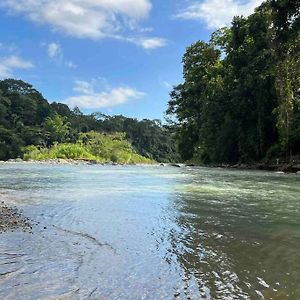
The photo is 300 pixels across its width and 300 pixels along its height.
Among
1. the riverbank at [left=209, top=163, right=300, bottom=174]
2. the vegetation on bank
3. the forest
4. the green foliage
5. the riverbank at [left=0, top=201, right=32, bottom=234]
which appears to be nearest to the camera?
the riverbank at [left=0, top=201, right=32, bottom=234]

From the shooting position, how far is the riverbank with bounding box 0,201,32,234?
27.2 feet

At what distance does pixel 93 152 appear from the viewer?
82.8m

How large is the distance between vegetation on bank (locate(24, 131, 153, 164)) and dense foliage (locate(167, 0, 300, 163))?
79.7 ft

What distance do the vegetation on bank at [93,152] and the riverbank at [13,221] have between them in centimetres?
6192

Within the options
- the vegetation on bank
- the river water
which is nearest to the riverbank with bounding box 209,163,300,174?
the river water

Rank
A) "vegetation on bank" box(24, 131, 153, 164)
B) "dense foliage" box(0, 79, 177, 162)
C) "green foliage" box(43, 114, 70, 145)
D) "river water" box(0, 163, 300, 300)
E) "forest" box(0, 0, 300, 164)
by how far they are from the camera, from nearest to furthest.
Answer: "river water" box(0, 163, 300, 300)
"forest" box(0, 0, 300, 164)
"vegetation on bank" box(24, 131, 153, 164)
"dense foliage" box(0, 79, 177, 162)
"green foliage" box(43, 114, 70, 145)

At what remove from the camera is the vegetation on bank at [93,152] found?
76.1 m

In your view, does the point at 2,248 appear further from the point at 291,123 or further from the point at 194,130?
the point at 194,130

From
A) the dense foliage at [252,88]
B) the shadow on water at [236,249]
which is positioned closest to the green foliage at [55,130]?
the dense foliage at [252,88]

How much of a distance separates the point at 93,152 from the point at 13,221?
7435cm

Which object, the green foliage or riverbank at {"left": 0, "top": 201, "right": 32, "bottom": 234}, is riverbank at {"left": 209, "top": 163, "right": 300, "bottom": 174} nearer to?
riverbank at {"left": 0, "top": 201, "right": 32, "bottom": 234}

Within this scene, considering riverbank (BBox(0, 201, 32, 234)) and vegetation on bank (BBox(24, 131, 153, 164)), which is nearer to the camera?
riverbank (BBox(0, 201, 32, 234))

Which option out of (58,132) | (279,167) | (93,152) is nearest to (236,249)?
(279,167)

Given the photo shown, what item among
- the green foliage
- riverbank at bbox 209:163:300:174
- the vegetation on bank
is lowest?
riverbank at bbox 209:163:300:174
